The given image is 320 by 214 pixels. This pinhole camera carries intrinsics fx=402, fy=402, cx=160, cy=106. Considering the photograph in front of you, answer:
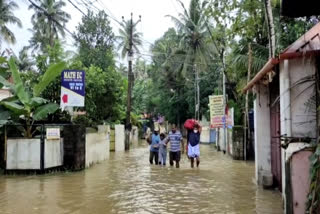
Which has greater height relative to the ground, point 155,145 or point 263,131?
point 263,131

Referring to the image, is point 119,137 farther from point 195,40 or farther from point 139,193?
point 195,40

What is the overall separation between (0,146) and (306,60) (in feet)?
37.2

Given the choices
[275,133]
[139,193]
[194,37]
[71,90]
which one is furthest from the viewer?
[194,37]

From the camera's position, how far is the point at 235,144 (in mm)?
19547

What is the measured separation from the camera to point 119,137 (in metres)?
25.4

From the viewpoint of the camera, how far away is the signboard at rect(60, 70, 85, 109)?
14977 millimetres

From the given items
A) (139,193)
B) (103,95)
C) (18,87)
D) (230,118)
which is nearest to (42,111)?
(18,87)

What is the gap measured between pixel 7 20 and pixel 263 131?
38.6 m

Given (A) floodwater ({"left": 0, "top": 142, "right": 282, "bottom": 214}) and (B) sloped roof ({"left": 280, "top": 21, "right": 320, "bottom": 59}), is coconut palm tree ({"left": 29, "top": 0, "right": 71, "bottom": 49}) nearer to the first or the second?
(A) floodwater ({"left": 0, "top": 142, "right": 282, "bottom": 214})

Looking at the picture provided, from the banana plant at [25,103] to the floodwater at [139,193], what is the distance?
2.07 metres

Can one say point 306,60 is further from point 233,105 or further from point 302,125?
point 233,105

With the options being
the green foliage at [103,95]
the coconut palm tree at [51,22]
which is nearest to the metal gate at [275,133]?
the green foliage at [103,95]

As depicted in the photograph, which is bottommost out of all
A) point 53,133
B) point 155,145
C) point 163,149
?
→ point 163,149

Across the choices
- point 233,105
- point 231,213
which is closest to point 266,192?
Result: point 231,213
